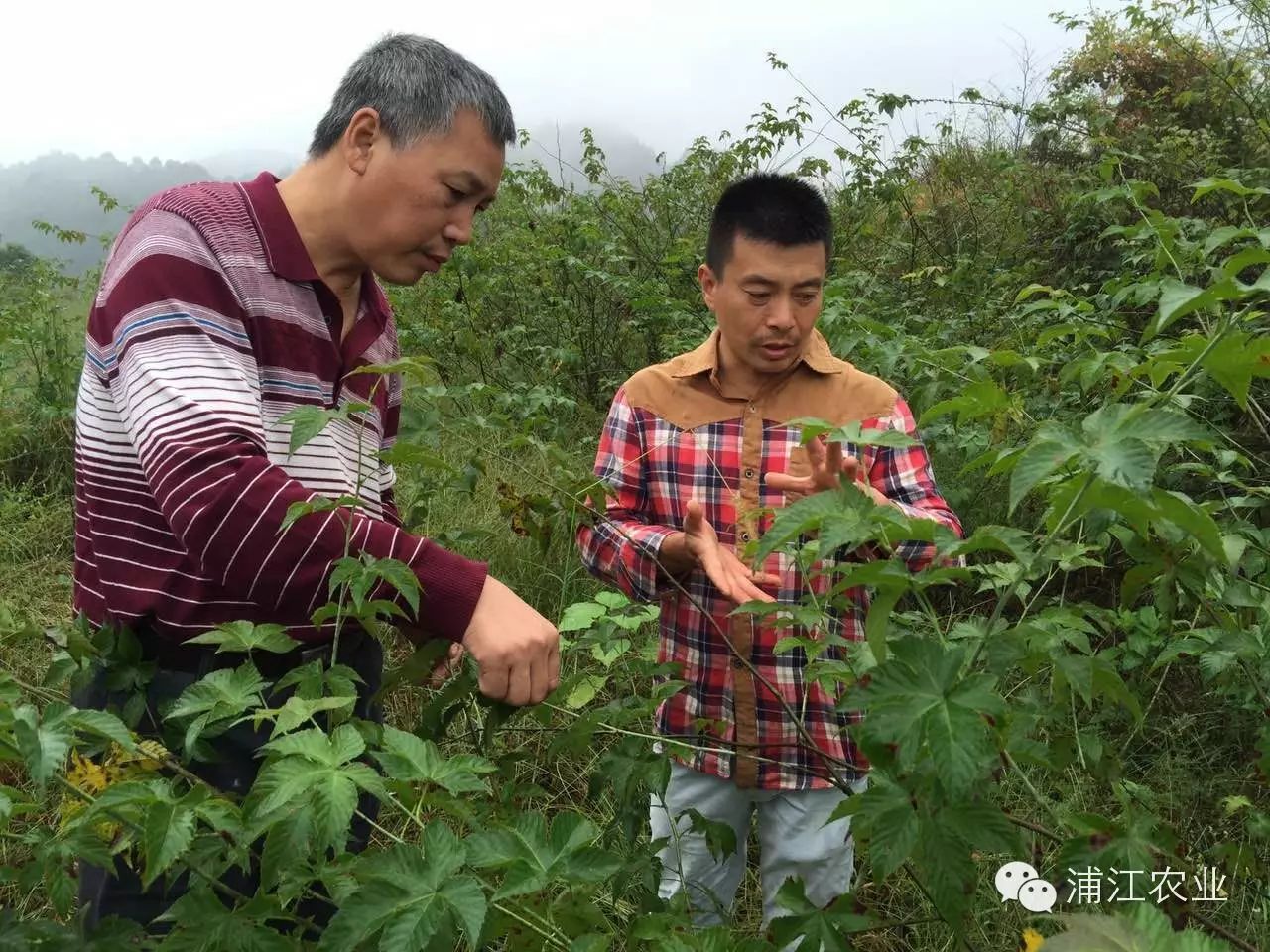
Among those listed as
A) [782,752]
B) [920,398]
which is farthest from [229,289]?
[920,398]

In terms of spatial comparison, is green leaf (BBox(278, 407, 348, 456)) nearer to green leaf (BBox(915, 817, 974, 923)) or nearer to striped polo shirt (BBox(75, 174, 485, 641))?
striped polo shirt (BBox(75, 174, 485, 641))

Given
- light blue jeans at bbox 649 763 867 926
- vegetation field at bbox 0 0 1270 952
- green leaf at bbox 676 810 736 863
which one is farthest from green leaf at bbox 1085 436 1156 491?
light blue jeans at bbox 649 763 867 926

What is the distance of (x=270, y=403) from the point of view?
130 cm

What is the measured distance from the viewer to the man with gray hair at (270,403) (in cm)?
101

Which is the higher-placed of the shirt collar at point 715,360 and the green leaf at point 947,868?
the shirt collar at point 715,360

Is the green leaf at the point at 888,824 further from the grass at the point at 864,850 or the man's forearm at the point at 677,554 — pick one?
the man's forearm at the point at 677,554

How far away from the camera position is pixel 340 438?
1418mm

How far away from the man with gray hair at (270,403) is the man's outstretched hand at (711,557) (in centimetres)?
39

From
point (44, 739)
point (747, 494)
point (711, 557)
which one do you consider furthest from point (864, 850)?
point (44, 739)

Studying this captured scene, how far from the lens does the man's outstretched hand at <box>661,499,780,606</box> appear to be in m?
1.35

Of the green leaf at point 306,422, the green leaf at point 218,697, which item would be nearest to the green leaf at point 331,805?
the green leaf at point 218,697

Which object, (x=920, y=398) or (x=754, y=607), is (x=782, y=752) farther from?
(x=920, y=398)

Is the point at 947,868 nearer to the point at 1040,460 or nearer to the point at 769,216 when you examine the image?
the point at 1040,460

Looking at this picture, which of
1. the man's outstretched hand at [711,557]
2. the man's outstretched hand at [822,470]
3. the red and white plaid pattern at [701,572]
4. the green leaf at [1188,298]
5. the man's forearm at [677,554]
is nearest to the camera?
the green leaf at [1188,298]
